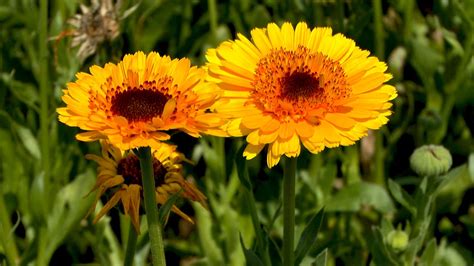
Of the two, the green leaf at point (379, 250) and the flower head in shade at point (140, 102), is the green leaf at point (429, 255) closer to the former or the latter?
the green leaf at point (379, 250)

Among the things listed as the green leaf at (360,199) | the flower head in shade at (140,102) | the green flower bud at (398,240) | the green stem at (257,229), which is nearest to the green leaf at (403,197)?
the green flower bud at (398,240)

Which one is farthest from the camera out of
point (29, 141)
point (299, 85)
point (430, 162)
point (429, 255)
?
point (29, 141)

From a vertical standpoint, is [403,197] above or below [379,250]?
above

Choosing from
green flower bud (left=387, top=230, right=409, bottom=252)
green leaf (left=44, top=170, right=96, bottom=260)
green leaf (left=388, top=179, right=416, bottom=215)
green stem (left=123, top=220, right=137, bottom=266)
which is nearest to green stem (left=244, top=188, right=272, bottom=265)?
green stem (left=123, top=220, right=137, bottom=266)

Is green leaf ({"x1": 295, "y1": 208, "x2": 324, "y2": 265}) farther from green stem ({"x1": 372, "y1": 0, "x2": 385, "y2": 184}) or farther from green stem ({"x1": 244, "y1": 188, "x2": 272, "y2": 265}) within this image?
green stem ({"x1": 372, "y1": 0, "x2": 385, "y2": 184})

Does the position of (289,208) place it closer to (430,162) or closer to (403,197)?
(430,162)

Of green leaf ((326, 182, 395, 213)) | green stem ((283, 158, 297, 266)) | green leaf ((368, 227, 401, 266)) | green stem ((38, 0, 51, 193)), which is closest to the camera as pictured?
green stem ((283, 158, 297, 266))

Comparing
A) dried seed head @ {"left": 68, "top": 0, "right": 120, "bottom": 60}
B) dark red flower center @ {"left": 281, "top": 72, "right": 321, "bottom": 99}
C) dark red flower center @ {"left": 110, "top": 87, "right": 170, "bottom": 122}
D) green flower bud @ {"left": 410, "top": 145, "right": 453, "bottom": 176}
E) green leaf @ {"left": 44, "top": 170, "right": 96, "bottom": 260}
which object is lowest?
green leaf @ {"left": 44, "top": 170, "right": 96, "bottom": 260}

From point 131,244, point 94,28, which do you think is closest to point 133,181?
point 131,244
